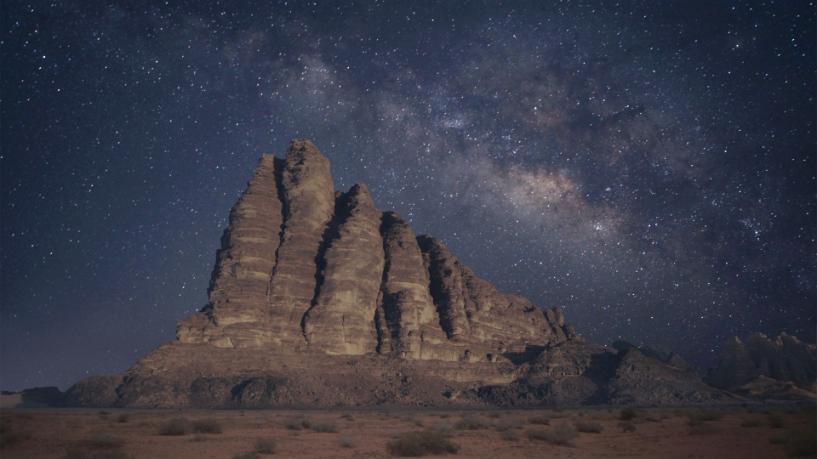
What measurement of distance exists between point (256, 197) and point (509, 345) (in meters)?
77.2

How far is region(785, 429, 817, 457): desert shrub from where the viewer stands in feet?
48.2

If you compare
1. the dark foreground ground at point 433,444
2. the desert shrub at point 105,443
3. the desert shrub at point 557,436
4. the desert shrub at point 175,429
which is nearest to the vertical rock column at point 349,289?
the desert shrub at point 175,429

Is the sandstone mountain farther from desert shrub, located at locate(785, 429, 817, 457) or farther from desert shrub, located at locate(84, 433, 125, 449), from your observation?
desert shrub, located at locate(785, 429, 817, 457)

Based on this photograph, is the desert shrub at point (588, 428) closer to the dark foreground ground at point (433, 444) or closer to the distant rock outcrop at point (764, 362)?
the dark foreground ground at point (433, 444)

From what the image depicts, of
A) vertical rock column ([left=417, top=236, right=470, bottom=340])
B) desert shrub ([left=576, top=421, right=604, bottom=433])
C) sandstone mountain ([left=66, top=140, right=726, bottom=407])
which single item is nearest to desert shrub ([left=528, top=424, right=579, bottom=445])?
desert shrub ([left=576, top=421, right=604, bottom=433])

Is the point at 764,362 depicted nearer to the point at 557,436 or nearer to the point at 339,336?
the point at 339,336

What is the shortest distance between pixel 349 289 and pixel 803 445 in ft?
322

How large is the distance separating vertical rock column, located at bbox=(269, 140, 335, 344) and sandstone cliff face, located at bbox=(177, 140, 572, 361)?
25cm

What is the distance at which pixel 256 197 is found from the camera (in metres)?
118

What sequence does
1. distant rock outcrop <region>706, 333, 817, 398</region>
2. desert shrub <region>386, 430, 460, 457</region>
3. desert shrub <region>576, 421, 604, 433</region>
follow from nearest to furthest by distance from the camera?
desert shrub <region>386, 430, 460, 457</region> → desert shrub <region>576, 421, 604, 433</region> → distant rock outcrop <region>706, 333, 817, 398</region>

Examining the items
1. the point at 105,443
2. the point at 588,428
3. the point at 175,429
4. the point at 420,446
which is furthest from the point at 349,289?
the point at 420,446

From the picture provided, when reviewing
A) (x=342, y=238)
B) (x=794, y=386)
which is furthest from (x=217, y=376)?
(x=794, y=386)

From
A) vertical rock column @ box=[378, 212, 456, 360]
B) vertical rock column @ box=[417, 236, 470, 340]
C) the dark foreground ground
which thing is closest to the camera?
the dark foreground ground

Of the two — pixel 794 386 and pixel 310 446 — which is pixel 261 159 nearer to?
pixel 310 446
